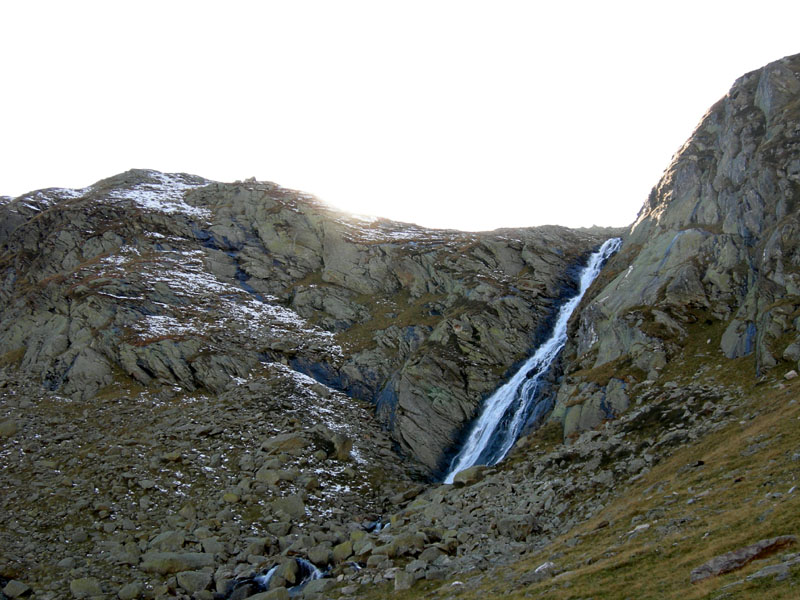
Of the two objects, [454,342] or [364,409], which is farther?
[454,342]

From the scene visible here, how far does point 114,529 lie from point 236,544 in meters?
6.76

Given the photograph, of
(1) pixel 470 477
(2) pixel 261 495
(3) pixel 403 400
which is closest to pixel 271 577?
(2) pixel 261 495

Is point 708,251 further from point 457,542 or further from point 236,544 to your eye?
point 236,544

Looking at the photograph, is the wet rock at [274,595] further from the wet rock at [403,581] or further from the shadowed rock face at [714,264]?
the shadowed rock face at [714,264]

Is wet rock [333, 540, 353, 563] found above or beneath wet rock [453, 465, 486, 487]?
beneath

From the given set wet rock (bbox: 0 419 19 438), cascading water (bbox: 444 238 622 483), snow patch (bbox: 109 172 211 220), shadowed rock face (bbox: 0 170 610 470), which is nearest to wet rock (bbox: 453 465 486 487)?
cascading water (bbox: 444 238 622 483)

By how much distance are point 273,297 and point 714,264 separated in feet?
140

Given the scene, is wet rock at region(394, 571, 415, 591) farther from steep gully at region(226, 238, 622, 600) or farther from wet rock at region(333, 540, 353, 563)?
steep gully at region(226, 238, 622, 600)

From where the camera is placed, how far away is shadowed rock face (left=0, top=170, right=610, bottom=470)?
44250 mm

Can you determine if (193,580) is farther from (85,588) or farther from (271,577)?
(85,588)

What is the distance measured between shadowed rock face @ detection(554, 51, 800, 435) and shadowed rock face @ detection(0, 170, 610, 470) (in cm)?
961

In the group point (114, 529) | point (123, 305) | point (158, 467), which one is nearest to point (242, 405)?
point (158, 467)

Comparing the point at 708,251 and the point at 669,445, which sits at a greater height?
the point at 708,251

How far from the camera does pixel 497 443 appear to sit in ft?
126
